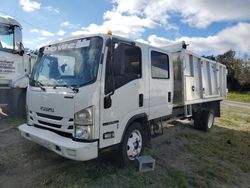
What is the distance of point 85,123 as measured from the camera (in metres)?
4.11

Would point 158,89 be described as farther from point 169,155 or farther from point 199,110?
point 199,110

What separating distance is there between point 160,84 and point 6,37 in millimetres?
6035

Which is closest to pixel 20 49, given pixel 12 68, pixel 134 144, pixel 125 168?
pixel 12 68

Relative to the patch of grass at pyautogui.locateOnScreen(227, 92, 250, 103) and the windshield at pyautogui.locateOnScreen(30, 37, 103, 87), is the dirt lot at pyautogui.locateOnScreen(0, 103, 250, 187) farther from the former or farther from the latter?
the patch of grass at pyautogui.locateOnScreen(227, 92, 250, 103)

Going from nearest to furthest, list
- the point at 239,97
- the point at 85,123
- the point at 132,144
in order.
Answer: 1. the point at 85,123
2. the point at 132,144
3. the point at 239,97

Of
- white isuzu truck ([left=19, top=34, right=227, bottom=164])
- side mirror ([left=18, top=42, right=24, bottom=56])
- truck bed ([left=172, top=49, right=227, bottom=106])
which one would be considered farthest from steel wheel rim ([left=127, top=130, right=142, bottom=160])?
side mirror ([left=18, top=42, right=24, bottom=56])

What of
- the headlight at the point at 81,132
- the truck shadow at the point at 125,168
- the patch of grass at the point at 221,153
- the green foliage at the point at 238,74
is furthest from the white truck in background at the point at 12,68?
the green foliage at the point at 238,74

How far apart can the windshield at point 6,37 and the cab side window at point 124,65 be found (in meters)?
5.72

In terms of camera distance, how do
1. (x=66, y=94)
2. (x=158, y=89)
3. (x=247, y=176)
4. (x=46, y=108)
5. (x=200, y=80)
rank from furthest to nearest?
(x=200, y=80)
(x=158, y=89)
(x=247, y=176)
(x=46, y=108)
(x=66, y=94)

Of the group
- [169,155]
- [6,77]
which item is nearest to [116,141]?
[169,155]

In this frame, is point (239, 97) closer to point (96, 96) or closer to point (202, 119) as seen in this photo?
point (202, 119)

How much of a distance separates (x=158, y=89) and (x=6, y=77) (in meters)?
5.71

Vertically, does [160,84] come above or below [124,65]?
below

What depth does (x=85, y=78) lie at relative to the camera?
167 inches
